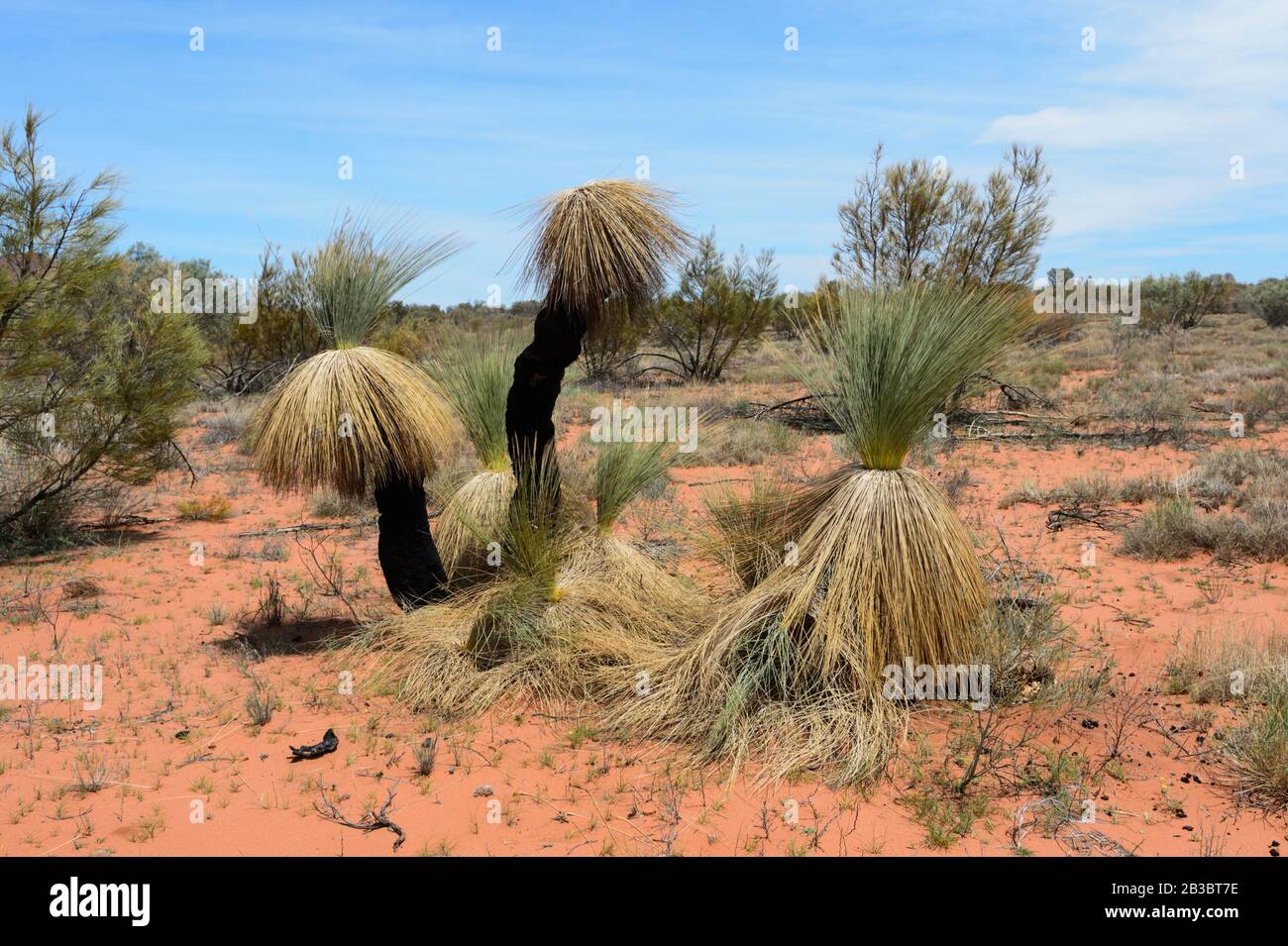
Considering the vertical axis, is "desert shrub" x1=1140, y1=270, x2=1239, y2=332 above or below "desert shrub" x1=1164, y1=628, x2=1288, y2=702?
above

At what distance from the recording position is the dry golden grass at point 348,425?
5.04 metres

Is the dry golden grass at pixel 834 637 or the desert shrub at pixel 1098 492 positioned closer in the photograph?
the dry golden grass at pixel 834 637

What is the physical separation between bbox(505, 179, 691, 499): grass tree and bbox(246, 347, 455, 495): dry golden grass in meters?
0.60

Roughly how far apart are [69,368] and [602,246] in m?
6.19

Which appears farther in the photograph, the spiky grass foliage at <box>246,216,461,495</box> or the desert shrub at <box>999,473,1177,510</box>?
the desert shrub at <box>999,473,1177,510</box>

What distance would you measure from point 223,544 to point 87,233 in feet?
9.92

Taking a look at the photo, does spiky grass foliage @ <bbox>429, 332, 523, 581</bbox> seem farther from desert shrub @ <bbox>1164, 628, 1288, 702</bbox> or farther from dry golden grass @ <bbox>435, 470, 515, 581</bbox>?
desert shrub @ <bbox>1164, 628, 1288, 702</bbox>

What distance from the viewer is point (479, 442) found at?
6.29 metres

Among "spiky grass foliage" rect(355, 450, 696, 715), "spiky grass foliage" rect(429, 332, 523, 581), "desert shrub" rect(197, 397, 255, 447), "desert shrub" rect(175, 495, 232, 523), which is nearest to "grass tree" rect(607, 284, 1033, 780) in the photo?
"spiky grass foliage" rect(355, 450, 696, 715)

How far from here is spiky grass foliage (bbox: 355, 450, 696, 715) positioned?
15.4 feet

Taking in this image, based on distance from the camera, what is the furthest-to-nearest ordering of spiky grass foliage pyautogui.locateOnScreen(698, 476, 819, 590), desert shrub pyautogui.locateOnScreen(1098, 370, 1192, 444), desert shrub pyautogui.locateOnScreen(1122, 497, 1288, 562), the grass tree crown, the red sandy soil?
desert shrub pyautogui.locateOnScreen(1098, 370, 1192, 444) < desert shrub pyautogui.locateOnScreen(1122, 497, 1288, 562) < spiky grass foliage pyautogui.locateOnScreen(698, 476, 819, 590) < the grass tree crown < the red sandy soil

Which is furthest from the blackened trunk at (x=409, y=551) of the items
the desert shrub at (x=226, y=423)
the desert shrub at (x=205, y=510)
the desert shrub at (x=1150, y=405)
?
the desert shrub at (x=1150, y=405)

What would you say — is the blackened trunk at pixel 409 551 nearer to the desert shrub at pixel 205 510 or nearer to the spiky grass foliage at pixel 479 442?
Answer: the spiky grass foliage at pixel 479 442

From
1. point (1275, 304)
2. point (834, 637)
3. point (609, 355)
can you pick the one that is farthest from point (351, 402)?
point (1275, 304)
